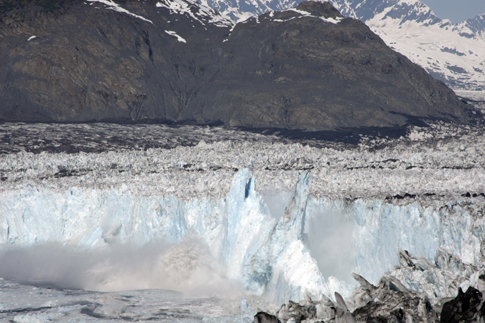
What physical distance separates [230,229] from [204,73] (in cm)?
11992

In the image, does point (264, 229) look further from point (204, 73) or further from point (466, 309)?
point (204, 73)

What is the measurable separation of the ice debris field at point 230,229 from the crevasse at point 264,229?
8cm

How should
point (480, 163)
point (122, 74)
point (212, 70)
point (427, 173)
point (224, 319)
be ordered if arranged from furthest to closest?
point (212, 70) < point (122, 74) < point (480, 163) < point (427, 173) < point (224, 319)

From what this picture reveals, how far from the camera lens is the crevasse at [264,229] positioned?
95.1 ft

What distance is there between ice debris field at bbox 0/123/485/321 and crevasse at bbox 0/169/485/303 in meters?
0.08

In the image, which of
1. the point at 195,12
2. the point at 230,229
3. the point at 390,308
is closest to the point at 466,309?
the point at 390,308

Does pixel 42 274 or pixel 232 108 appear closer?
pixel 42 274

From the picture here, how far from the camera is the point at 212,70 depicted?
150 metres

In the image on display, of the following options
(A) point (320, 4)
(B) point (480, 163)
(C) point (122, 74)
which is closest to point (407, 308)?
(B) point (480, 163)

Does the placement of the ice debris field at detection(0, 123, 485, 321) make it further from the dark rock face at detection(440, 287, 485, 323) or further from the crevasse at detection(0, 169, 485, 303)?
the dark rock face at detection(440, 287, 485, 323)

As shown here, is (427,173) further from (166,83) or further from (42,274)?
(166,83)

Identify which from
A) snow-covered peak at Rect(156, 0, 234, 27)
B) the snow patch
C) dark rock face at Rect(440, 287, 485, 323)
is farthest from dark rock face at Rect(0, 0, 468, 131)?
dark rock face at Rect(440, 287, 485, 323)

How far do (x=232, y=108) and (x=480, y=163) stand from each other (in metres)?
86.4

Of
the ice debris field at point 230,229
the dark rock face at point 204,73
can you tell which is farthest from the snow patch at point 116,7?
the ice debris field at point 230,229
